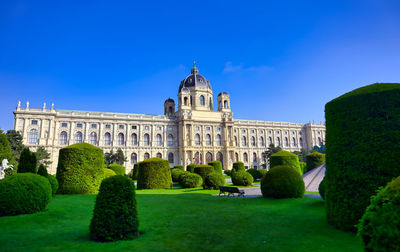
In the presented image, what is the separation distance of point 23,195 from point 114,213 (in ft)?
13.5

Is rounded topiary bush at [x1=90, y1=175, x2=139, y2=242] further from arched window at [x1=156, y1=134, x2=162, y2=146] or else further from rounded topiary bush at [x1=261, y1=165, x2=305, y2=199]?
arched window at [x1=156, y1=134, x2=162, y2=146]

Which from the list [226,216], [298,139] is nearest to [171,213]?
[226,216]

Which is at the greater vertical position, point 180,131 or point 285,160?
point 180,131

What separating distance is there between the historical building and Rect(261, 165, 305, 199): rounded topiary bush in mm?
41162

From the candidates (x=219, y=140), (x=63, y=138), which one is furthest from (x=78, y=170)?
(x=219, y=140)

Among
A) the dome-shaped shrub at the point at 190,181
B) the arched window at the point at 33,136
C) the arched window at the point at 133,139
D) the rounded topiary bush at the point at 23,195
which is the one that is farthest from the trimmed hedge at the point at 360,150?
the arched window at the point at 33,136

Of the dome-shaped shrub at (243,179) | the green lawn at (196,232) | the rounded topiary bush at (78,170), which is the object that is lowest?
the green lawn at (196,232)

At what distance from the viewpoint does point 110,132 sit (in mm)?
50531

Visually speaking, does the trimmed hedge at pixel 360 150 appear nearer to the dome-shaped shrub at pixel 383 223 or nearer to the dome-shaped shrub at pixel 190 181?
the dome-shaped shrub at pixel 383 223

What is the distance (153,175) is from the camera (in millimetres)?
17859

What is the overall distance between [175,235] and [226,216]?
254 centimetres

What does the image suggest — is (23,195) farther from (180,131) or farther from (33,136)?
(180,131)

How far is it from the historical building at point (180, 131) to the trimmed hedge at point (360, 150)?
1845 inches

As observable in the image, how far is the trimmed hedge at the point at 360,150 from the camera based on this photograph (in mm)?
5203
